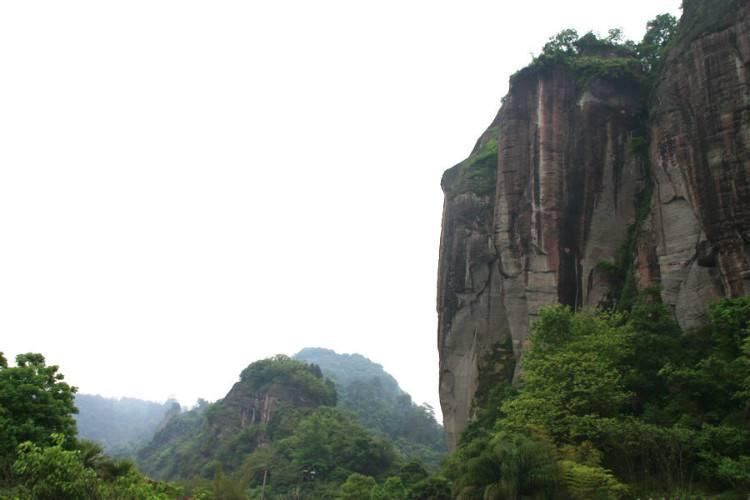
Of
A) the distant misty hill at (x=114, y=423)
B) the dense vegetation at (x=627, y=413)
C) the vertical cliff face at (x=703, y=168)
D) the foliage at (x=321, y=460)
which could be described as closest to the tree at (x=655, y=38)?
the vertical cliff face at (x=703, y=168)

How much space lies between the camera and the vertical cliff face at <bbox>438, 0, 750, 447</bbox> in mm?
19594

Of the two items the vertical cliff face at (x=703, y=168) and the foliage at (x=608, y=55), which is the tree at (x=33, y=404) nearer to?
the vertical cliff face at (x=703, y=168)

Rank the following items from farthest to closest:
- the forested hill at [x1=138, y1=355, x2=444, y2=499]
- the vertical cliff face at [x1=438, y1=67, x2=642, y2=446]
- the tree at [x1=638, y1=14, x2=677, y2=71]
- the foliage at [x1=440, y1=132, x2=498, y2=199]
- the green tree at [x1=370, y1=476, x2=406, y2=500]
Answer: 1. the forested hill at [x1=138, y1=355, x2=444, y2=499]
2. the foliage at [x1=440, y1=132, x2=498, y2=199]
3. the tree at [x1=638, y1=14, x2=677, y2=71]
4. the green tree at [x1=370, y1=476, x2=406, y2=500]
5. the vertical cliff face at [x1=438, y1=67, x2=642, y2=446]

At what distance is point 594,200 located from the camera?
84.7 feet

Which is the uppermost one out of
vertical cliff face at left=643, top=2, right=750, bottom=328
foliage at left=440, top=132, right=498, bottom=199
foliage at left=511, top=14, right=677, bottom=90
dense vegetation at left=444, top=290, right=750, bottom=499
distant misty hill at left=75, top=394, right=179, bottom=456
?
foliage at left=511, top=14, right=677, bottom=90

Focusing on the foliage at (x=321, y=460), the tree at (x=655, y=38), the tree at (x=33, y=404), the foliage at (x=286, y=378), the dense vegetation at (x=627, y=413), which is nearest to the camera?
the dense vegetation at (x=627, y=413)

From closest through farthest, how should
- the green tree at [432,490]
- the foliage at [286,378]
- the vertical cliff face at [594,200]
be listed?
the vertical cliff face at [594,200] < the green tree at [432,490] < the foliage at [286,378]

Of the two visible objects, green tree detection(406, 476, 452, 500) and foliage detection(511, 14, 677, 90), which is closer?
green tree detection(406, 476, 452, 500)

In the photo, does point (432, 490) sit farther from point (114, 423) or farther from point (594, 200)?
point (114, 423)

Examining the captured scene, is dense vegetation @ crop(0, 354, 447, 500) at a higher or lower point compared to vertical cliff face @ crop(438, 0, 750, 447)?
lower

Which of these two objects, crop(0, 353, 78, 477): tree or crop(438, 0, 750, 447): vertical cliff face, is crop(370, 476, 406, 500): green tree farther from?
crop(0, 353, 78, 477): tree

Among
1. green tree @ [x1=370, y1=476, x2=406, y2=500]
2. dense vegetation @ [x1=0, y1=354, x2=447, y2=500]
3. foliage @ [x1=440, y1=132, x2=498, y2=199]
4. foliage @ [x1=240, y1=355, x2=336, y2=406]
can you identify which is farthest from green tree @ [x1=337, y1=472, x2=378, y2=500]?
foliage @ [x1=240, y1=355, x2=336, y2=406]

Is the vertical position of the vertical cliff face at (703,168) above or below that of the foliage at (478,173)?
below

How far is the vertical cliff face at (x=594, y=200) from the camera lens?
19.6 m
